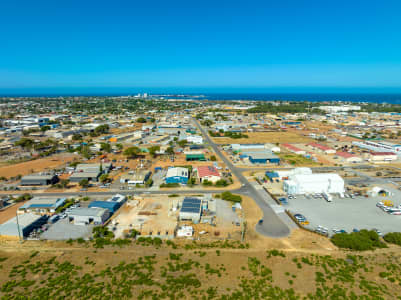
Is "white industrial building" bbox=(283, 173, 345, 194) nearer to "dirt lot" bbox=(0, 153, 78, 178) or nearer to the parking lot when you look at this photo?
the parking lot

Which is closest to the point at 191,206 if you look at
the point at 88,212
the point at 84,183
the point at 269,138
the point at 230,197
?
the point at 230,197

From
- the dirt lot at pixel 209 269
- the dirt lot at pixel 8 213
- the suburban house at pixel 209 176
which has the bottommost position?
the dirt lot at pixel 8 213

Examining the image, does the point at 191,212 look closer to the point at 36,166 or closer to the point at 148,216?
the point at 148,216

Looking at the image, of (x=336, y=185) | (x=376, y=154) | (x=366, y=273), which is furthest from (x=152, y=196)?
(x=376, y=154)

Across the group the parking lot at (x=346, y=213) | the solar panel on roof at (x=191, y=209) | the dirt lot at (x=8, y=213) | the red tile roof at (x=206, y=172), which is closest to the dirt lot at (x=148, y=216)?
the solar panel on roof at (x=191, y=209)

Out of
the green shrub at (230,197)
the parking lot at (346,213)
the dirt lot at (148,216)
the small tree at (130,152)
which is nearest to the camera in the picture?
the dirt lot at (148,216)

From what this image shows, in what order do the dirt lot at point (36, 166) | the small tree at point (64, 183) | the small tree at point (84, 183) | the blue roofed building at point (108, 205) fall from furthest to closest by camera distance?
the dirt lot at point (36, 166), the small tree at point (64, 183), the small tree at point (84, 183), the blue roofed building at point (108, 205)

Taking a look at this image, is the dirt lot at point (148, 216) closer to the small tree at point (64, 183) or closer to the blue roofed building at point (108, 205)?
the blue roofed building at point (108, 205)
